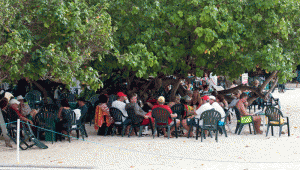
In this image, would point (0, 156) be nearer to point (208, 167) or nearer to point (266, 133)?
point (208, 167)

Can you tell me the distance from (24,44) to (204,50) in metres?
6.30

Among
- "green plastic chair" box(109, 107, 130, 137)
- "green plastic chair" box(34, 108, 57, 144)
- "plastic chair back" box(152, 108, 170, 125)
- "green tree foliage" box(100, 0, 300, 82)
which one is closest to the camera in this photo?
"green plastic chair" box(34, 108, 57, 144)

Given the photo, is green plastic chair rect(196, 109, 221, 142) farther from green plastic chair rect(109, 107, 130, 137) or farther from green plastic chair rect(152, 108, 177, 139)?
green plastic chair rect(109, 107, 130, 137)

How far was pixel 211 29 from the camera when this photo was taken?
13.2 metres

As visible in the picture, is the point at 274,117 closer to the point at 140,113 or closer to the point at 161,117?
the point at 161,117

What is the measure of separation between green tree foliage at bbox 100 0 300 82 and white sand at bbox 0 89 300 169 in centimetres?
274

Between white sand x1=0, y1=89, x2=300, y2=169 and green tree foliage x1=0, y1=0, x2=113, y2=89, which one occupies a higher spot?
green tree foliage x1=0, y1=0, x2=113, y2=89

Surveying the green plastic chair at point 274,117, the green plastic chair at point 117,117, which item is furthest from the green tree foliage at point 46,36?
the green plastic chair at point 274,117

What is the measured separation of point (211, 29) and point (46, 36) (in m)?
5.31

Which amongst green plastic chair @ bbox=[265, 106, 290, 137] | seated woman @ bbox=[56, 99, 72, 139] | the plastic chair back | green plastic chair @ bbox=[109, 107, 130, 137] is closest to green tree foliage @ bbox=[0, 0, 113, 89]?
seated woman @ bbox=[56, 99, 72, 139]

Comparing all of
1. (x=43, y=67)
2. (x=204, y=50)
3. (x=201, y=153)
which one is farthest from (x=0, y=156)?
(x=204, y=50)

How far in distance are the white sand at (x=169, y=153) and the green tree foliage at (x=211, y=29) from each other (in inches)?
108

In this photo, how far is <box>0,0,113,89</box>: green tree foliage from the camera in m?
8.91

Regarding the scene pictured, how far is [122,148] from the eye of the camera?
10734mm
